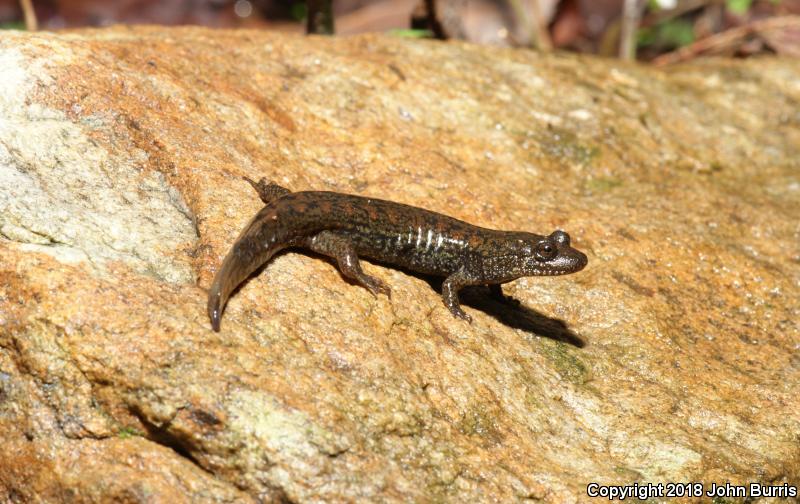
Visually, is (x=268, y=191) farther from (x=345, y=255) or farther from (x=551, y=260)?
(x=551, y=260)

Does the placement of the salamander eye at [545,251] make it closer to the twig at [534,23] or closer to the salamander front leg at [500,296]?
the salamander front leg at [500,296]

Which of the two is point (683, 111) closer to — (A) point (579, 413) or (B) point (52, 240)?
(A) point (579, 413)

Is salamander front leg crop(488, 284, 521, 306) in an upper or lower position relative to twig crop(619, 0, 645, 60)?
lower

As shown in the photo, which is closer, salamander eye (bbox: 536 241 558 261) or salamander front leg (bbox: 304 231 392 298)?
salamander front leg (bbox: 304 231 392 298)

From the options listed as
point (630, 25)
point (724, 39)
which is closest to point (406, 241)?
point (630, 25)

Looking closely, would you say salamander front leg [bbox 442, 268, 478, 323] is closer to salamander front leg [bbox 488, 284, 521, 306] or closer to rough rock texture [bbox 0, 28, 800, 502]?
rough rock texture [bbox 0, 28, 800, 502]

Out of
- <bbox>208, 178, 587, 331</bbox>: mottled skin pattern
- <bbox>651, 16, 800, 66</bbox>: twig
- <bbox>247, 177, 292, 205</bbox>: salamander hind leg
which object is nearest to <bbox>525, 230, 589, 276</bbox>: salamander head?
<bbox>208, 178, 587, 331</bbox>: mottled skin pattern

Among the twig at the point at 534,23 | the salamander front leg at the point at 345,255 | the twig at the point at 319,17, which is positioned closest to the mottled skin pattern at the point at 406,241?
the salamander front leg at the point at 345,255
